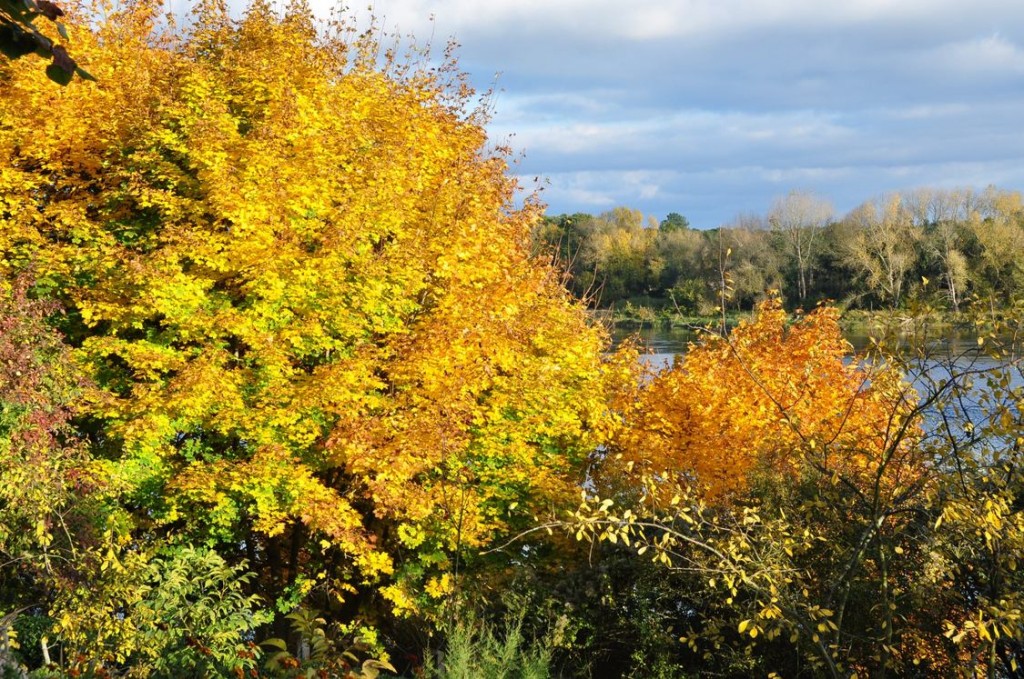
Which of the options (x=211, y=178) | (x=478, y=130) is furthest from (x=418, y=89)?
(x=211, y=178)

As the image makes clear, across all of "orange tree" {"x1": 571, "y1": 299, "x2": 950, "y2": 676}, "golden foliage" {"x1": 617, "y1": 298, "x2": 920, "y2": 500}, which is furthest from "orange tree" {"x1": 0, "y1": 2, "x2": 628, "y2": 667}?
"orange tree" {"x1": 571, "y1": 299, "x2": 950, "y2": 676}

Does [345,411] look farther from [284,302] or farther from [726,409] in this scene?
[726,409]

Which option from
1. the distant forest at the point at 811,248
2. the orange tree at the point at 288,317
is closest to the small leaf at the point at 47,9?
the orange tree at the point at 288,317

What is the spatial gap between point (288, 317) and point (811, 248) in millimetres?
74477

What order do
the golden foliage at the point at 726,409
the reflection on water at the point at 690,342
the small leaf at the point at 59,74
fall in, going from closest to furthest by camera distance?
the small leaf at the point at 59,74 < the reflection on water at the point at 690,342 < the golden foliage at the point at 726,409

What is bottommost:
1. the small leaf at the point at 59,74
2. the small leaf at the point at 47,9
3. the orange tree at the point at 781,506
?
the orange tree at the point at 781,506

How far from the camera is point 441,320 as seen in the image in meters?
15.4

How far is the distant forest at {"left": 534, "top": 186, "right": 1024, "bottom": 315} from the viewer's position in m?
64.2

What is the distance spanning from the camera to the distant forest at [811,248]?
211 ft

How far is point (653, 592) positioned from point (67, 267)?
355 inches

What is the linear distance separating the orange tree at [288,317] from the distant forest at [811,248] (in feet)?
143

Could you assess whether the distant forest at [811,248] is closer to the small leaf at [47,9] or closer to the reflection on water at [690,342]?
the reflection on water at [690,342]

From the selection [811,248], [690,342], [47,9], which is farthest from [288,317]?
[811,248]

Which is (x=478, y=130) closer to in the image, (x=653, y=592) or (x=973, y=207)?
(x=653, y=592)
